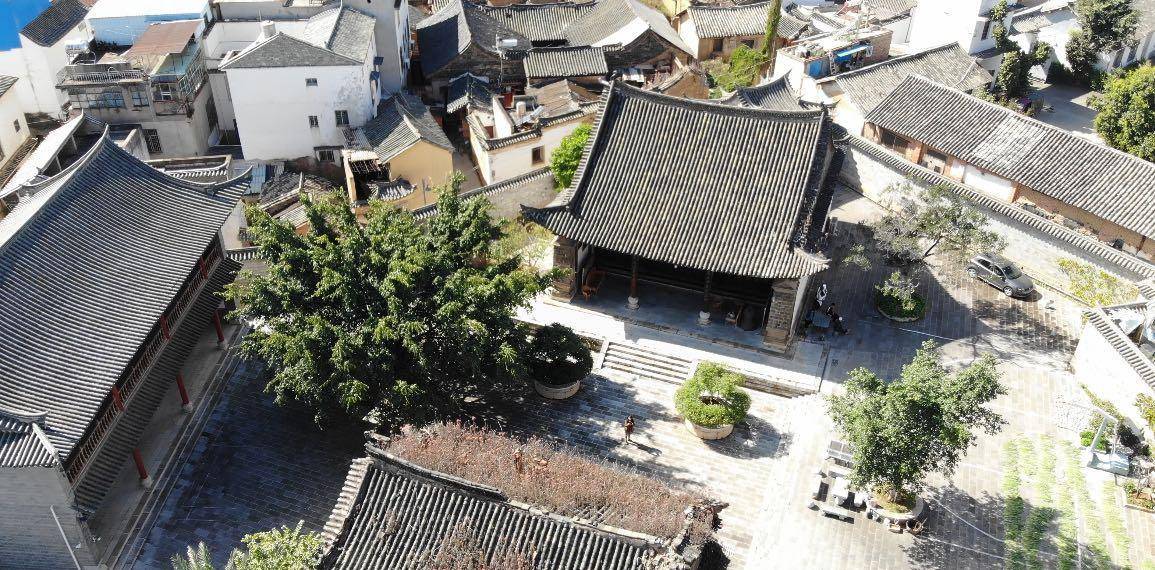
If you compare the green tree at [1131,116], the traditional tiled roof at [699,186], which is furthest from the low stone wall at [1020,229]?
the green tree at [1131,116]

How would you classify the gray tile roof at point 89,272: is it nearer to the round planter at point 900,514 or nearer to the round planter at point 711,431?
the round planter at point 711,431

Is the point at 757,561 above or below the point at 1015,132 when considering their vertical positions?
below

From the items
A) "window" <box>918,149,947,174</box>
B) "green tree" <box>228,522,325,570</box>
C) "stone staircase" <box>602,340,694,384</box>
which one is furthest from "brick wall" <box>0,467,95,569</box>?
"window" <box>918,149,947,174</box>

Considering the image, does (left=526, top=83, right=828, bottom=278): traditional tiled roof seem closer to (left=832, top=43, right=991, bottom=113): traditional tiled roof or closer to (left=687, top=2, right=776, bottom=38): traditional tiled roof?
(left=832, top=43, right=991, bottom=113): traditional tiled roof

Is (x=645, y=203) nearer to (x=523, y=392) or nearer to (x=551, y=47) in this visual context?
(x=523, y=392)

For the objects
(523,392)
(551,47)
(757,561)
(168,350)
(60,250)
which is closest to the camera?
(757,561)

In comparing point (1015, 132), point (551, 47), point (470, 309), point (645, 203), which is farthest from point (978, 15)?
point (470, 309)

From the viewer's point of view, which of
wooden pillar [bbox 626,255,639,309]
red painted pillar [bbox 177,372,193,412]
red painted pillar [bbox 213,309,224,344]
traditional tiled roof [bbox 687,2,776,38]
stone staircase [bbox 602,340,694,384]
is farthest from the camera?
traditional tiled roof [bbox 687,2,776,38]
